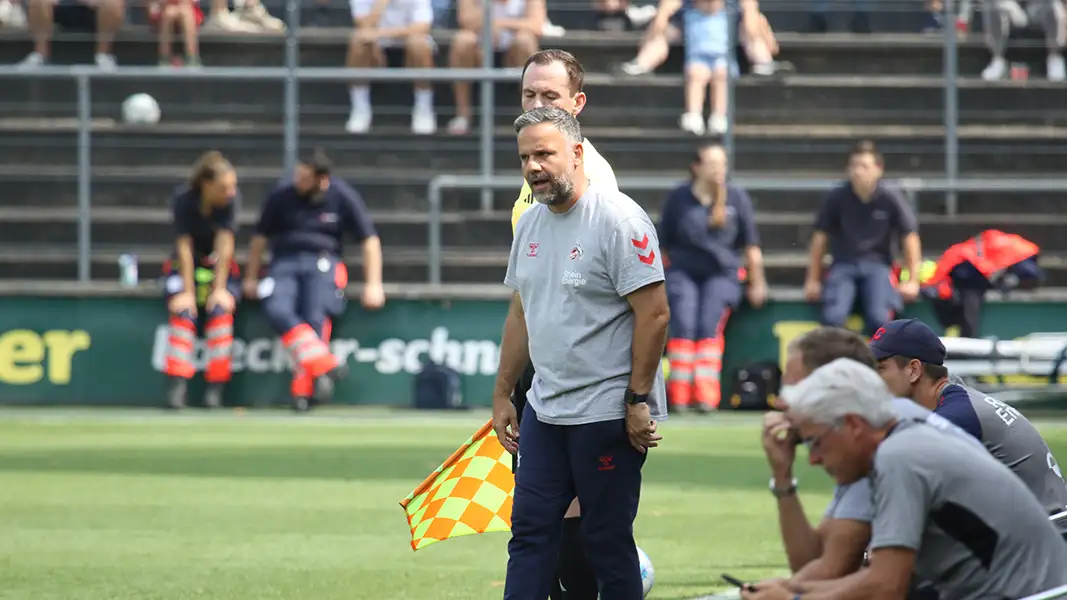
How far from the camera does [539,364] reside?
6.59m

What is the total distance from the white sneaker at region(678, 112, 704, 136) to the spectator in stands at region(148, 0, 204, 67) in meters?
5.99

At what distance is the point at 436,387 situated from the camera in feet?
60.7

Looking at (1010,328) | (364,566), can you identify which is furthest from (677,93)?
(364,566)

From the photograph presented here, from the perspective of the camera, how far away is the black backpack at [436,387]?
18.5 meters

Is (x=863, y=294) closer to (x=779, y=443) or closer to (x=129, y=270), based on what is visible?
(x=129, y=270)

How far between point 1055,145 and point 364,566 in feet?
48.9

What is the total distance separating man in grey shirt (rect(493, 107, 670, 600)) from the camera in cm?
642

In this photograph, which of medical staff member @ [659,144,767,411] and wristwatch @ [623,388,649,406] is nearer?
wristwatch @ [623,388,649,406]

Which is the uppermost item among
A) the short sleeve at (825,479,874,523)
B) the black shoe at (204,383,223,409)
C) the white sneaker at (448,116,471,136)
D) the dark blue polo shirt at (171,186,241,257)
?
the white sneaker at (448,116,471,136)

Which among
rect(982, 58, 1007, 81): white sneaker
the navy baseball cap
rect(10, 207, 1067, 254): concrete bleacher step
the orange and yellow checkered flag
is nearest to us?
the navy baseball cap

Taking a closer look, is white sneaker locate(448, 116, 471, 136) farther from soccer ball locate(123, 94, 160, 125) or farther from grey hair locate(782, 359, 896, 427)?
grey hair locate(782, 359, 896, 427)

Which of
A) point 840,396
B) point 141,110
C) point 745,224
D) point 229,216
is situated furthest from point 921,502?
point 141,110

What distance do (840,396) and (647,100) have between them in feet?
57.7

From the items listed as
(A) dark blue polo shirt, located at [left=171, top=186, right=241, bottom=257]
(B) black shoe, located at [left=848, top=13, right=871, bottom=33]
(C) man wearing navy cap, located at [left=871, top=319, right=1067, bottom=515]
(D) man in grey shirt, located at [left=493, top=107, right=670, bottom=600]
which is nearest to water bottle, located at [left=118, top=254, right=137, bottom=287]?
(A) dark blue polo shirt, located at [left=171, top=186, right=241, bottom=257]
